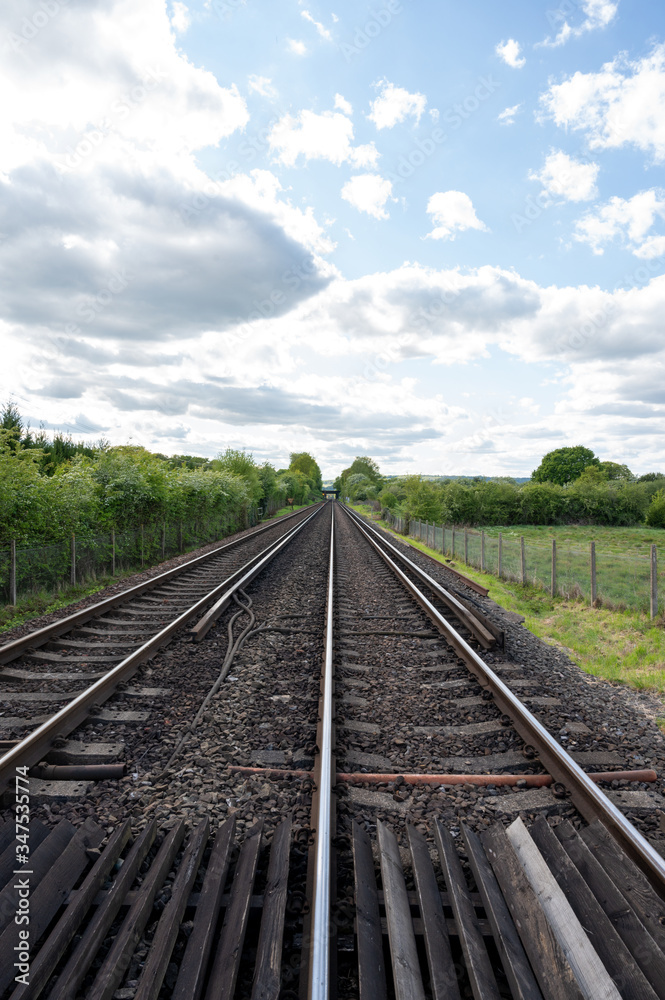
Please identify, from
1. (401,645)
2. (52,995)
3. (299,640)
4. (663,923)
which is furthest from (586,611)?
(52,995)

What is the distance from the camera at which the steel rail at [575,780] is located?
265cm

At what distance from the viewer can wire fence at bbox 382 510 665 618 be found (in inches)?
400

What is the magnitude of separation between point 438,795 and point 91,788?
2.41 meters

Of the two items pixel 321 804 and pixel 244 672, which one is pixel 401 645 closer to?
pixel 244 672

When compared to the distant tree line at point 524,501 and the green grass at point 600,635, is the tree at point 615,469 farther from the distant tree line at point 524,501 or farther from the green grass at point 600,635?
the green grass at point 600,635

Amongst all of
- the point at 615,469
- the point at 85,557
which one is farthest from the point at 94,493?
the point at 615,469

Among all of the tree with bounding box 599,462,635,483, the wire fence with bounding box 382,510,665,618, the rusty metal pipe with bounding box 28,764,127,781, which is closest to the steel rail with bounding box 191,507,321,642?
the rusty metal pipe with bounding box 28,764,127,781

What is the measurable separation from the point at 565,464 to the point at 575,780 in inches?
4413

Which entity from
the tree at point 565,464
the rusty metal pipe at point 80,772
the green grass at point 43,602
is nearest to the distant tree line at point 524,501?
the green grass at point 43,602

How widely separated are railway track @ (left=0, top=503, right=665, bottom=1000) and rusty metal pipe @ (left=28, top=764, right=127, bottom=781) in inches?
8.7

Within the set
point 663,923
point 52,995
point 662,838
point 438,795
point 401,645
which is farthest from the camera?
point 401,645

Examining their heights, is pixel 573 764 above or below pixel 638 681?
above

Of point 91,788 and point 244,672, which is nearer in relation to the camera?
point 91,788

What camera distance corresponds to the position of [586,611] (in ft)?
34.2
